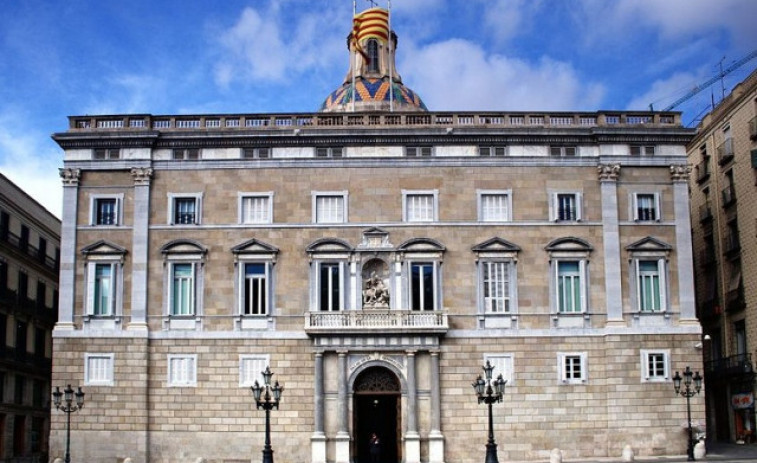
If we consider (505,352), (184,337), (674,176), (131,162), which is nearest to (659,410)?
(505,352)

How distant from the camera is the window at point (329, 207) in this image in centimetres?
4822

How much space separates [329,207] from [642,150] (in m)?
14.7

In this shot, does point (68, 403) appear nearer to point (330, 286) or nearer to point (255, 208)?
point (255, 208)

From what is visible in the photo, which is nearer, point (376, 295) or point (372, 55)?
point (376, 295)

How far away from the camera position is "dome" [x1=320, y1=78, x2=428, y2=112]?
64500mm

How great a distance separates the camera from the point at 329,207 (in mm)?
48406

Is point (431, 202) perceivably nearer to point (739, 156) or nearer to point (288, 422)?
point (288, 422)

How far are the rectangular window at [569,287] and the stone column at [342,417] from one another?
9977 mm

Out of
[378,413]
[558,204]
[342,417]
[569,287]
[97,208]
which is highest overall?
[97,208]

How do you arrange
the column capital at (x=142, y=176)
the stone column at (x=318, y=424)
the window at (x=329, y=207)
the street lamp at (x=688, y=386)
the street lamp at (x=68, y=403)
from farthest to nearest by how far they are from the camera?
1. the column capital at (x=142, y=176)
2. the window at (x=329, y=207)
3. the stone column at (x=318, y=424)
4. the street lamp at (x=688, y=386)
5. the street lamp at (x=68, y=403)

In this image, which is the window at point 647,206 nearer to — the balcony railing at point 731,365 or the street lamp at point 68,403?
the balcony railing at point 731,365

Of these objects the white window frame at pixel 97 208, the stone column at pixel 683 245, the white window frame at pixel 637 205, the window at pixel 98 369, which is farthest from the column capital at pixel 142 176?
the stone column at pixel 683 245

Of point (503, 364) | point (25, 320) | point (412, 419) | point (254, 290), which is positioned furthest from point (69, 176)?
point (503, 364)

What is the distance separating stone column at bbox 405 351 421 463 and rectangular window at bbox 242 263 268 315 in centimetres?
693
